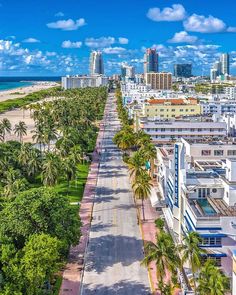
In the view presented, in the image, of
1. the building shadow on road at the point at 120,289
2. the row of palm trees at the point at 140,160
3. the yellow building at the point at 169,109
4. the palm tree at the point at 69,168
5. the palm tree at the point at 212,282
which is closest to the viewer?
the palm tree at the point at 212,282

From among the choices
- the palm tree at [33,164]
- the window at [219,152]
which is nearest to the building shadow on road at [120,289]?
the window at [219,152]

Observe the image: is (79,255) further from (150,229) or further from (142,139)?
(142,139)

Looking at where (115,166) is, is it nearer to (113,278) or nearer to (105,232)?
(105,232)

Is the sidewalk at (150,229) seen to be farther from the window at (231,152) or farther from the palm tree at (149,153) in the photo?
the window at (231,152)

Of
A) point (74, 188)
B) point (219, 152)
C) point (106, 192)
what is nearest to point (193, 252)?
point (219, 152)

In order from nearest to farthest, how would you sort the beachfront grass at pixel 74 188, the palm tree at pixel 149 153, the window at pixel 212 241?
the window at pixel 212 241 < the beachfront grass at pixel 74 188 < the palm tree at pixel 149 153
